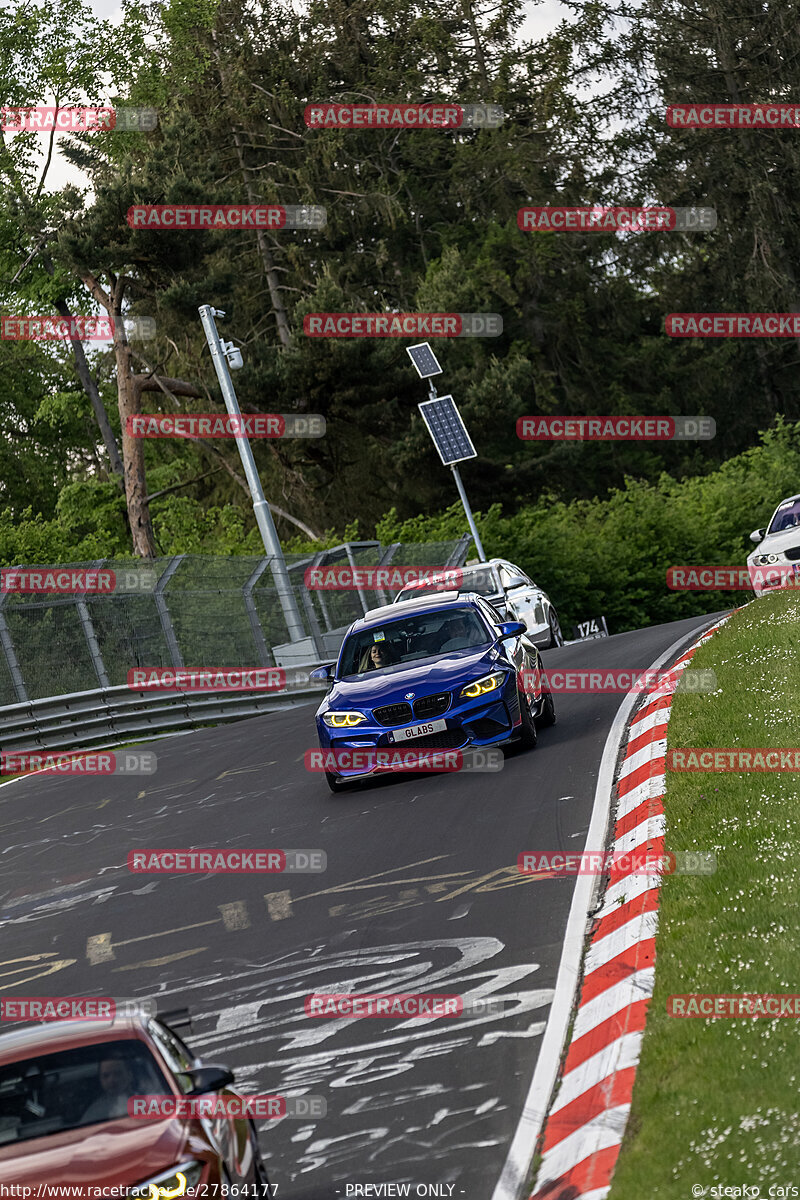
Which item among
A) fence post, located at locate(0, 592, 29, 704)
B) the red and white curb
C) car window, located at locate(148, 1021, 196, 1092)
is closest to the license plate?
the red and white curb

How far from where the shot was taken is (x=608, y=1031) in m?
6.36

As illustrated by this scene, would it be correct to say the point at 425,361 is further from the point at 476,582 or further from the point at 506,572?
the point at 476,582

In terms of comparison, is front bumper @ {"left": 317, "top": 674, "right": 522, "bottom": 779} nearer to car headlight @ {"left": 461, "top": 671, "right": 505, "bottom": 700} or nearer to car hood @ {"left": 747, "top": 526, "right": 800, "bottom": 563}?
car headlight @ {"left": 461, "top": 671, "right": 505, "bottom": 700}

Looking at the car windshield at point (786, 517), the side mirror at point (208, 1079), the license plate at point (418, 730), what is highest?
the side mirror at point (208, 1079)

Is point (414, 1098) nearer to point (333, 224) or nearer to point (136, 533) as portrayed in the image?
point (136, 533)

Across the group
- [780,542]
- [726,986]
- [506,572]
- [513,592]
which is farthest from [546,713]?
[780,542]

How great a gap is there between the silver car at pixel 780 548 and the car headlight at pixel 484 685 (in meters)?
10.9

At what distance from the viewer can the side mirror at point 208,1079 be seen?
4.88 metres

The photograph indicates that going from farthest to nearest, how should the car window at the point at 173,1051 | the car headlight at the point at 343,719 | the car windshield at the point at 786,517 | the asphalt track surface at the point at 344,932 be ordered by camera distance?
the car windshield at the point at 786,517, the car headlight at the point at 343,719, the asphalt track surface at the point at 344,932, the car window at the point at 173,1051

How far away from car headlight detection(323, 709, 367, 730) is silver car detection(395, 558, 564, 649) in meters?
7.46

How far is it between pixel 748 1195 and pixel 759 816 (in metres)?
4.62

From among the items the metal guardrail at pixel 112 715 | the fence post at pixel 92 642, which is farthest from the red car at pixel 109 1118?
the fence post at pixel 92 642

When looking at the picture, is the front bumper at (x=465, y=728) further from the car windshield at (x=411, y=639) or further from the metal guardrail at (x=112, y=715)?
the metal guardrail at (x=112, y=715)

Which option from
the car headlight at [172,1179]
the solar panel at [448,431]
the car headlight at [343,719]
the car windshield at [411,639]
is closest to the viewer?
the car headlight at [172,1179]
